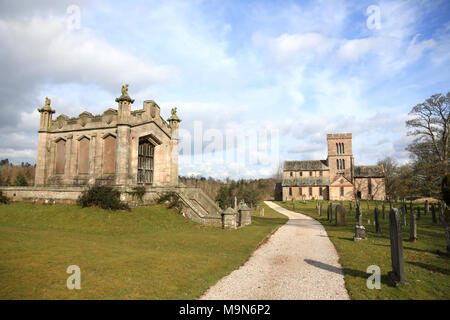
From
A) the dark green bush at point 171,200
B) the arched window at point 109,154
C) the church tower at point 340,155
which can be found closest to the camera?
the dark green bush at point 171,200

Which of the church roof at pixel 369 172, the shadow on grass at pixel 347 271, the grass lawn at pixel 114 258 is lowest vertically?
the shadow on grass at pixel 347 271

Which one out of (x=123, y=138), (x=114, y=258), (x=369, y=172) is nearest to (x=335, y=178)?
(x=369, y=172)

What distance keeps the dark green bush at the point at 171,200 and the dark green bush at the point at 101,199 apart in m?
3.56

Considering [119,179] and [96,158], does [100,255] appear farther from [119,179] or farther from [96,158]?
[96,158]

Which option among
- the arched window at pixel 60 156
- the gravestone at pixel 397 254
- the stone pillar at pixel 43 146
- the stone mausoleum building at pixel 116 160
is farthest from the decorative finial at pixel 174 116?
the gravestone at pixel 397 254

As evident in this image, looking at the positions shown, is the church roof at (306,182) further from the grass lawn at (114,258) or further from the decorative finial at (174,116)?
the grass lawn at (114,258)

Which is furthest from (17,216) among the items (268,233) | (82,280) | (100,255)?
(268,233)

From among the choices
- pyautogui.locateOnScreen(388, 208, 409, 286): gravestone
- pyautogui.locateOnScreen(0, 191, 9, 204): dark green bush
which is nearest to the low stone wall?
pyautogui.locateOnScreen(0, 191, 9, 204): dark green bush

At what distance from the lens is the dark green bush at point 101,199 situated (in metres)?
17.9

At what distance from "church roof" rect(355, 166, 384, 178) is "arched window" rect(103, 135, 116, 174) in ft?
211

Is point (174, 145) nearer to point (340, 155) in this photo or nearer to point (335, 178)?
point (335, 178)

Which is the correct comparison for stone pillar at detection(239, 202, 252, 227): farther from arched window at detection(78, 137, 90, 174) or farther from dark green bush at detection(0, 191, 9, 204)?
dark green bush at detection(0, 191, 9, 204)

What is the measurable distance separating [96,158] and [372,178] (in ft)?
219

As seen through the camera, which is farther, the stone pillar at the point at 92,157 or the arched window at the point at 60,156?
the arched window at the point at 60,156
